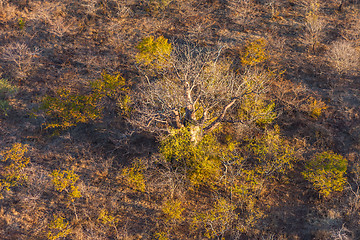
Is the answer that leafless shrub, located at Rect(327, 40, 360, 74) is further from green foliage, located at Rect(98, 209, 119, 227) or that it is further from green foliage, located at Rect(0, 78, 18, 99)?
green foliage, located at Rect(0, 78, 18, 99)

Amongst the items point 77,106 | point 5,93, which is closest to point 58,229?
point 77,106

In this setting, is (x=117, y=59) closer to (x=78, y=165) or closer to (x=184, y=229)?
(x=78, y=165)

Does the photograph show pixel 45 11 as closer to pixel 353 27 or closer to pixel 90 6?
pixel 90 6

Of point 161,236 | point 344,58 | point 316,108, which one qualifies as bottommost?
point 161,236

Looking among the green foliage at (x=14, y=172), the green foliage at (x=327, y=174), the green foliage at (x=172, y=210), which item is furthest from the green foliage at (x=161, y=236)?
the green foliage at (x=14, y=172)

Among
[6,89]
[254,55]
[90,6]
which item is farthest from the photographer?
[90,6]

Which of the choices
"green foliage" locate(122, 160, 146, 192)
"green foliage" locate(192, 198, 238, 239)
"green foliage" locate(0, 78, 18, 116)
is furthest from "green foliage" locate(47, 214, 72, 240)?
"green foliage" locate(0, 78, 18, 116)
